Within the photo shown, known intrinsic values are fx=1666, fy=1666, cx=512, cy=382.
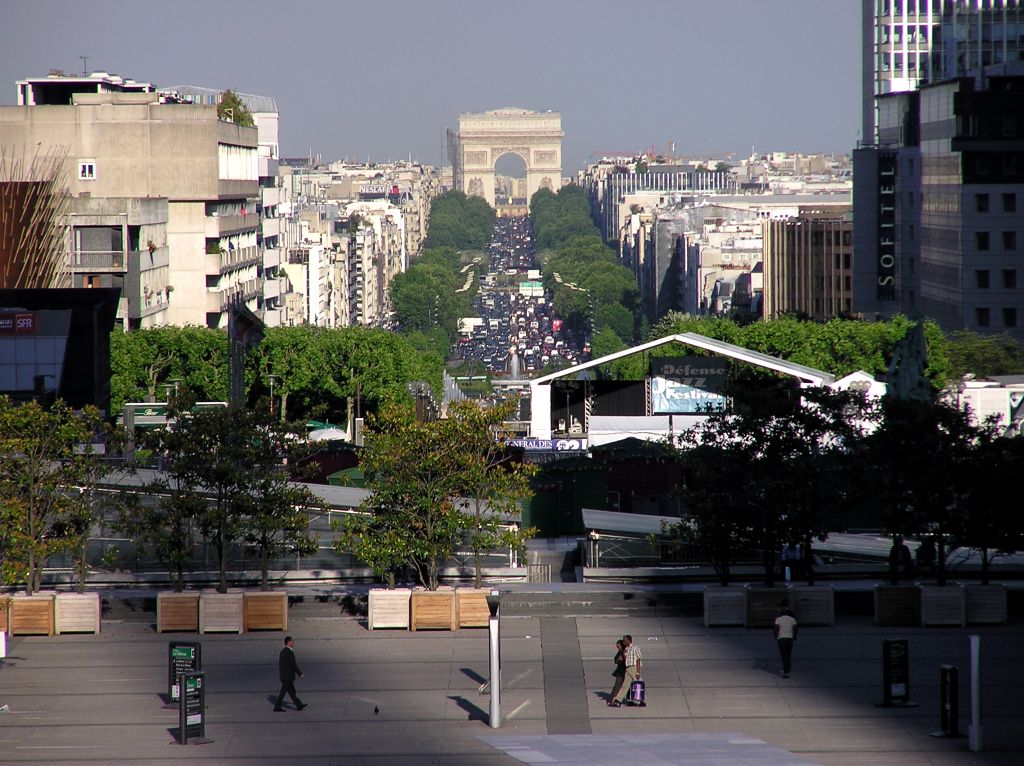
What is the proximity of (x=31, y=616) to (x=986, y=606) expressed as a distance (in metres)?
16.7

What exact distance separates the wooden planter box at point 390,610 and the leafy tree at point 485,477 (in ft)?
6.02

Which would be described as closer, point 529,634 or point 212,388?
point 529,634

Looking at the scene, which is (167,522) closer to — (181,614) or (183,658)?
(181,614)

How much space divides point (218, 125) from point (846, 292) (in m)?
62.5

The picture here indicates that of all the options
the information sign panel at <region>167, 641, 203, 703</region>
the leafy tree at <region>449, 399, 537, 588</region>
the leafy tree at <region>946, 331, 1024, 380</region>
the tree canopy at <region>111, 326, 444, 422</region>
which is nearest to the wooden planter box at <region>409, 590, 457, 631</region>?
the leafy tree at <region>449, 399, 537, 588</region>

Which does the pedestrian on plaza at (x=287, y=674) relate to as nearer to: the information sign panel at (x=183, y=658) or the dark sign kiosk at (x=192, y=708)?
the information sign panel at (x=183, y=658)

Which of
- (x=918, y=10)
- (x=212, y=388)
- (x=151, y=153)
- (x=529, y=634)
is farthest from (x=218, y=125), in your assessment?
(x=918, y=10)

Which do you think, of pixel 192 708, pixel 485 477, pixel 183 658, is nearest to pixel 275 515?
pixel 485 477

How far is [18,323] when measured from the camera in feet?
155

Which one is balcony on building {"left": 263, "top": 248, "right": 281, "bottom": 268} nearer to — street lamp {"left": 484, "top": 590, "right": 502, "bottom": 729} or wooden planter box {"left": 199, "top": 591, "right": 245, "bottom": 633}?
wooden planter box {"left": 199, "top": 591, "right": 245, "bottom": 633}

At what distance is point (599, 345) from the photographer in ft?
479

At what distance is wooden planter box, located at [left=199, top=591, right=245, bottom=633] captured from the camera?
2927 cm

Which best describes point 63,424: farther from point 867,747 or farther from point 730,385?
point 867,747

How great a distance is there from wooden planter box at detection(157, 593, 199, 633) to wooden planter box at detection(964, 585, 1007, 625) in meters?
13.5
